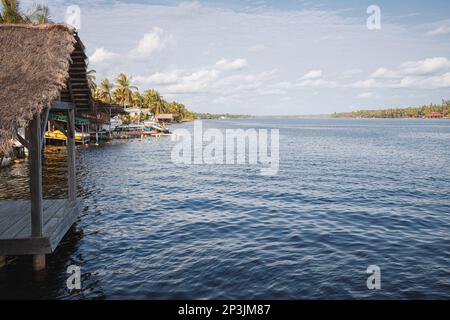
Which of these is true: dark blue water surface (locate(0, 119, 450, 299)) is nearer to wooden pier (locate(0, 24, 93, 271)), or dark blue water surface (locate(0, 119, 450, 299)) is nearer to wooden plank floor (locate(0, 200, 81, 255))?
wooden plank floor (locate(0, 200, 81, 255))

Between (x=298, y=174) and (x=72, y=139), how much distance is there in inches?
859

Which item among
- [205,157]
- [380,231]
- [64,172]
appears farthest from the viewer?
[205,157]

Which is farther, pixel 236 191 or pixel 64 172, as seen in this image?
pixel 64 172

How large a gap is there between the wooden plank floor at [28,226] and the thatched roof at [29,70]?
2.60m

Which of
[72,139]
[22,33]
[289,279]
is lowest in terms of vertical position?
[289,279]

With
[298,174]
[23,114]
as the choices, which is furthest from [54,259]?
[298,174]

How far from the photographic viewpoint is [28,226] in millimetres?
11328

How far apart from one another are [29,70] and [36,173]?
3.19m

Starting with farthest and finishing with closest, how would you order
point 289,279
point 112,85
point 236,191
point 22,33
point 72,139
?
point 112,85 < point 236,191 < point 72,139 < point 22,33 < point 289,279

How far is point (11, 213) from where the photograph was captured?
41.8 ft

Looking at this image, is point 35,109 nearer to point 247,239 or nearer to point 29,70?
point 29,70

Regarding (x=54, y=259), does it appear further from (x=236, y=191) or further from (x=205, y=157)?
(x=205, y=157)

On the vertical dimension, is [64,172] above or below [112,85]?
below

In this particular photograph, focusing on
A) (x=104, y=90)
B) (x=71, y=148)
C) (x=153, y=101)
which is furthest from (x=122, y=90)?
(x=71, y=148)
